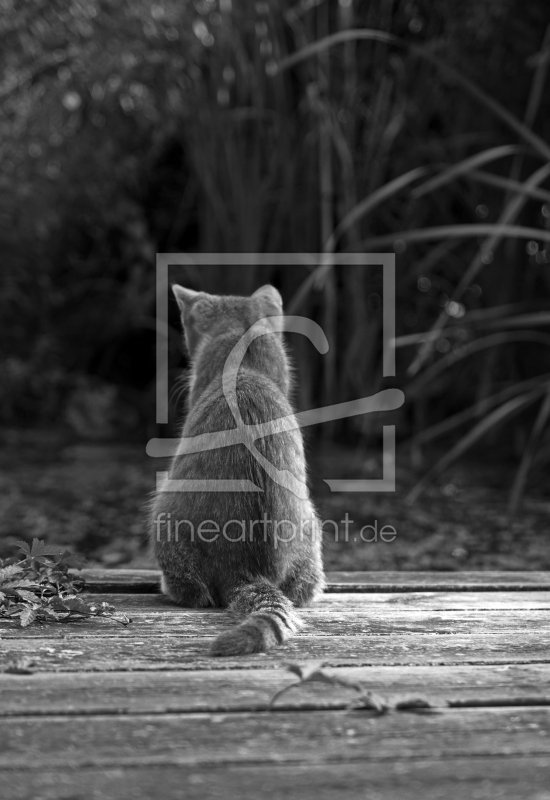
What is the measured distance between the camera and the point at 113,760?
1275 millimetres

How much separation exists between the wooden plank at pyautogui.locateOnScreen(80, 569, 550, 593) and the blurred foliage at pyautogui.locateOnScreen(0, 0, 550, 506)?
174 cm

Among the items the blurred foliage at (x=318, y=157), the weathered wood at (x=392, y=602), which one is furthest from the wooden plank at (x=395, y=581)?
the blurred foliage at (x=318, y=157)

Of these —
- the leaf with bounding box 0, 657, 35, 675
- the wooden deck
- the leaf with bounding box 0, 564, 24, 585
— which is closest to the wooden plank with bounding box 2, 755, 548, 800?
the wooden deck

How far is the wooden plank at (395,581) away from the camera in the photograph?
2.52 meters

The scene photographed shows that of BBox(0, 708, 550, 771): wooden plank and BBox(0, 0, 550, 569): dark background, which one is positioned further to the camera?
BBox(0, 0, 550, 569): dark background

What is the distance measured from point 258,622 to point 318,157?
4233 millimetres

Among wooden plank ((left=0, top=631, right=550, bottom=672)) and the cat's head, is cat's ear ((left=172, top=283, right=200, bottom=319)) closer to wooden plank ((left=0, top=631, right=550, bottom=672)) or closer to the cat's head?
the cat's head

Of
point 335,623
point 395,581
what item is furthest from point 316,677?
point 395,581

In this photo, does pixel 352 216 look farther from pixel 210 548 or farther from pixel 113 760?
pixel 113 760

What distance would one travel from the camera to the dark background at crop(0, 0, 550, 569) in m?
4.90

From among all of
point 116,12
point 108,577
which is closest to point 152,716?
point 108,577

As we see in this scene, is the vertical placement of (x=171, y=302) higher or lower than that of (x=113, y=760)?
higher

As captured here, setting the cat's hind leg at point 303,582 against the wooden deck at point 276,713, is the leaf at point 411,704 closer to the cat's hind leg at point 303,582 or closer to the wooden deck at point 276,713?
the wooden deck at point 276,713

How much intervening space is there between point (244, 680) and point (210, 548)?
70cm
